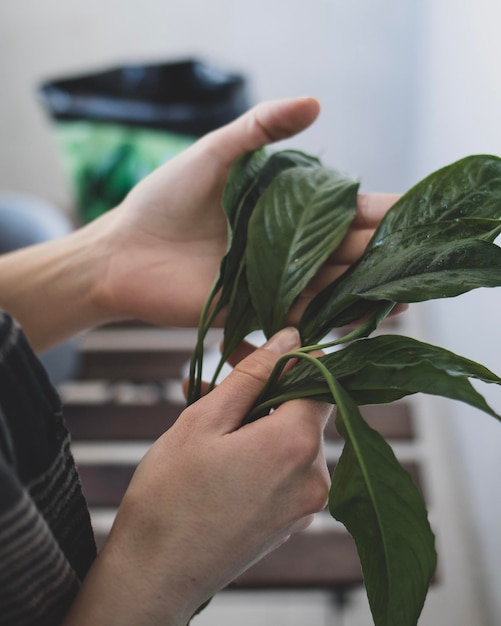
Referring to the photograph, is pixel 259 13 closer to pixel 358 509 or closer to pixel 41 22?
pixel 41 22

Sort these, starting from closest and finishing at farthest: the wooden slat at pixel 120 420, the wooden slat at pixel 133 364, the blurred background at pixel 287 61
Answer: the wooden slat at pixel 120 420
the wooden slat at pixel 133 364
the blurred background at pixel 287 61

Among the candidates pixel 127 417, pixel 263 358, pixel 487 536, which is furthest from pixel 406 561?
pixel 127 417

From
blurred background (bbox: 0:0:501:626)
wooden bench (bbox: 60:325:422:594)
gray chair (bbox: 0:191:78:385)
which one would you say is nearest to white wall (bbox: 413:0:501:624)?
blurred background (bbox: 0:0:501:626)

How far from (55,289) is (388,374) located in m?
0.39

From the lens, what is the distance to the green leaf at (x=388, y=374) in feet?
1.14

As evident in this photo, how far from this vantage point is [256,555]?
1.36 feet

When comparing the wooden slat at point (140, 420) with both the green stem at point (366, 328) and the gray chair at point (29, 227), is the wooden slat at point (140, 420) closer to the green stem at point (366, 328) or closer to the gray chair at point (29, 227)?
the gray chair at point (29, 227)

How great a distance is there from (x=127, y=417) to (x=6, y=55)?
0.90m

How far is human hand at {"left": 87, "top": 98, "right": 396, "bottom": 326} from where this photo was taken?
0.61 metres

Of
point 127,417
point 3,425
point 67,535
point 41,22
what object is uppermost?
point 41,22

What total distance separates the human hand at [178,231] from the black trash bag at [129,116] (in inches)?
26.7

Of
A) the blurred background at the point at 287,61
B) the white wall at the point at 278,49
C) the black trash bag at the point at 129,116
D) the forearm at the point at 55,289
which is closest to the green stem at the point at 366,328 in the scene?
the forearm at the point at 55,289

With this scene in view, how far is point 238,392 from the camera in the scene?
42cm

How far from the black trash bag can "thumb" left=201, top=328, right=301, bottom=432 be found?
932 millimetres
